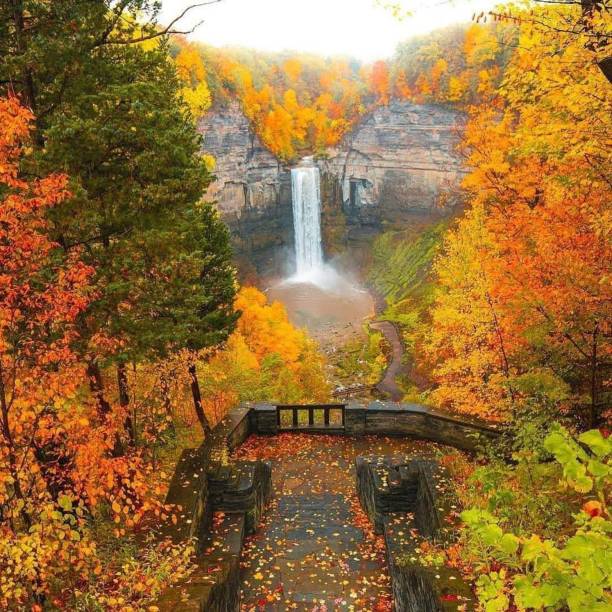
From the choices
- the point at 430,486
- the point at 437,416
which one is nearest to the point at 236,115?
the point at 437,416

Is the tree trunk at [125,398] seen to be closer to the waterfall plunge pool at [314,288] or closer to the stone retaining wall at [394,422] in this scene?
the stone retaining wall at [394,422]

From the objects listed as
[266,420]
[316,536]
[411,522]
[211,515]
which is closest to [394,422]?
[266,420]

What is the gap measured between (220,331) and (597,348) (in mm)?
9548

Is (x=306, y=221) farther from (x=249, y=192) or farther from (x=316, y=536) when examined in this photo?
(x=316, y=536)

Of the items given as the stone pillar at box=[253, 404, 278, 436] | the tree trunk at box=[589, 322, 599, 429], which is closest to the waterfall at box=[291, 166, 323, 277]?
the stone pillar at box=[253, 404, 278, 436]

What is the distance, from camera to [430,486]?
27.6 ft

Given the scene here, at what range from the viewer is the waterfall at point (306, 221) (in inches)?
2409

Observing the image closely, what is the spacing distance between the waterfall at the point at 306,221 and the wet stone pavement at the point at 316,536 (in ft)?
159

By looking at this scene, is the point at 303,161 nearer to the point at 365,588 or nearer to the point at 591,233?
Answer: the point at 591,233

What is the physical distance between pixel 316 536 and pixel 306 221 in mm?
54038

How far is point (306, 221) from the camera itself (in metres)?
61.4

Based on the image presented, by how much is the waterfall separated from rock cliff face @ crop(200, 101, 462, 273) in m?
1.67

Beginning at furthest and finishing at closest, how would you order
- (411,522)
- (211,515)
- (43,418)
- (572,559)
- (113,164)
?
(211,515) → (411,522) → (113,164) → (43,418) → (572,559)

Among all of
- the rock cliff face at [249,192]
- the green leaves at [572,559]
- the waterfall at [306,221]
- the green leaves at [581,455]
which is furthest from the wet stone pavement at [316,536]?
the waterfall at [306,221]
